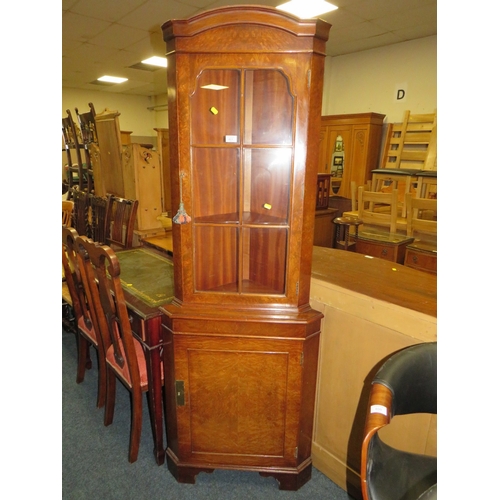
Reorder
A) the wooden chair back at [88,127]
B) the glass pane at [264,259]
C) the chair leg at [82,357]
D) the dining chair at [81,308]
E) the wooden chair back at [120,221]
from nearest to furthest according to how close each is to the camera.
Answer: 1. the glass pane at [264,259]
2. the dining chair at [81,308]
3. the chair leg at [82,357]
4. the wooden chair back at [120,221]
5. the wooden chair back at [88,127]

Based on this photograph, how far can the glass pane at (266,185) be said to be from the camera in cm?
139

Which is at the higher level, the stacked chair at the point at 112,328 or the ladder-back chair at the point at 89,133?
the ladder-back chair at the point at 89,133

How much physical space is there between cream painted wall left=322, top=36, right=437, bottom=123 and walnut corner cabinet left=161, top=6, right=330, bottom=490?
4.14m

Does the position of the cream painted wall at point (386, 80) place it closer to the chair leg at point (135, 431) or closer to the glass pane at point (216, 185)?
the glass pane at point (216, 185)

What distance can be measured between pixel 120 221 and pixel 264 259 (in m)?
1.74

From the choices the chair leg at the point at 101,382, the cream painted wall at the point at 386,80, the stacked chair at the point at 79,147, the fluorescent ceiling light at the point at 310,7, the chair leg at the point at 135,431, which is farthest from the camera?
the cream painted wall at the point at 386,80

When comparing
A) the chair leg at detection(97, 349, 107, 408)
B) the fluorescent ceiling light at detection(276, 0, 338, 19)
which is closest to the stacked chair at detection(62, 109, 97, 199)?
the fluorescent ceiling light at detection(276, 0, 338, 19)

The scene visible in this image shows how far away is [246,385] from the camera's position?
4.90ft

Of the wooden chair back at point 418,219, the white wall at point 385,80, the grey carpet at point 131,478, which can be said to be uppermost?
the white wall at point 385,80

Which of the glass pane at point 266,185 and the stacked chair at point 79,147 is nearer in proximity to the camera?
the glass pane at point 266,185

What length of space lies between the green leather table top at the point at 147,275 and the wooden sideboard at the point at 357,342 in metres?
0.74

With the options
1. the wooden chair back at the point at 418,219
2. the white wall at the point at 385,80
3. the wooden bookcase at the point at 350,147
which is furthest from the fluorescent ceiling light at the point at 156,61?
the wooden chair back at the point at 418,219
